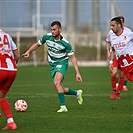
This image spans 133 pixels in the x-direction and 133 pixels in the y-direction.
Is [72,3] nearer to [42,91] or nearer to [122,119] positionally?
[42,91]

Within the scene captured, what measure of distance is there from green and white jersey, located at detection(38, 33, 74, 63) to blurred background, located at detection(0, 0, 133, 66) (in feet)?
93.6

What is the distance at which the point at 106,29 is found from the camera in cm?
4675

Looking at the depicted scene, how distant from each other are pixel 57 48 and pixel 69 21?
118ft

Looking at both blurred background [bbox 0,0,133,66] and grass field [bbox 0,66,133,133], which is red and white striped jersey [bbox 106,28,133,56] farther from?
blurred background [bbox 0,0,133,66]

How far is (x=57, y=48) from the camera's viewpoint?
12953 mm

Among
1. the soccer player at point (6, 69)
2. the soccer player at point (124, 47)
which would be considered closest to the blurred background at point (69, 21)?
the soccer player at point (124, 47)

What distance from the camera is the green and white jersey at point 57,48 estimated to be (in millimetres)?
12875

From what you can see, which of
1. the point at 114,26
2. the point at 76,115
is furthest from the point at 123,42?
the point at 76,115

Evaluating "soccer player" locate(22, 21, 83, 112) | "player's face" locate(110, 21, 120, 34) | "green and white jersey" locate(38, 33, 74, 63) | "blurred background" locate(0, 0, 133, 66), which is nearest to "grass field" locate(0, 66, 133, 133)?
"soccer player" locate(22, 21, 83, 112)

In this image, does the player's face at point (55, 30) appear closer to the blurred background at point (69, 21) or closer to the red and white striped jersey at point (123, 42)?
the red and white striped jersey at point (123, 42)

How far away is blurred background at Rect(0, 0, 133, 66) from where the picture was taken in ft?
145

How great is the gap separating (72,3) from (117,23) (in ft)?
112

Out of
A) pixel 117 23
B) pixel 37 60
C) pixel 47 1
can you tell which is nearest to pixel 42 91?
pixel 117 23

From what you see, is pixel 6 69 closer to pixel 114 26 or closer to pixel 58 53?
pixel 58 53
